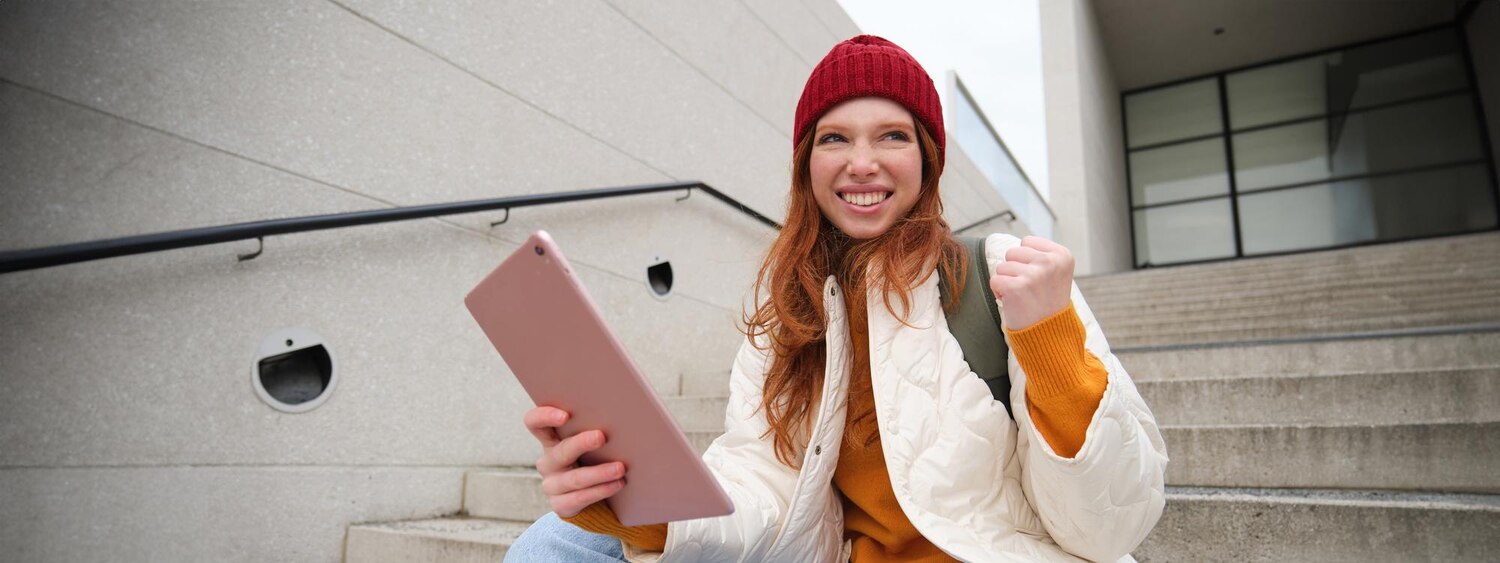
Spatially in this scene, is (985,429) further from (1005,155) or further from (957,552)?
(1005,155)

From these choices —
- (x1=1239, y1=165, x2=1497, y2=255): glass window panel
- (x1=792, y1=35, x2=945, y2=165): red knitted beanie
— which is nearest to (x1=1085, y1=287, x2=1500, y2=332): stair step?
(x1=792, y1=35, x2=945, y2=165): red knitted beanie

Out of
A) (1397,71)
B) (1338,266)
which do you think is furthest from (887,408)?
(1397,71)

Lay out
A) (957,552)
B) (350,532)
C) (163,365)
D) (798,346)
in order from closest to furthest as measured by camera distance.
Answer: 1. (957,552)
2. (798,346)
3. (163,365)
4. (350,532)

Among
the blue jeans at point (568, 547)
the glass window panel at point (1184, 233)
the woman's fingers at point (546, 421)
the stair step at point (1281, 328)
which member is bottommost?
the blue jeans at point (568, 547)

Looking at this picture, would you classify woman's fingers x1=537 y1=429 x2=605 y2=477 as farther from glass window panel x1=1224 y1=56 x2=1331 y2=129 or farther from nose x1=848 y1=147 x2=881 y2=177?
glass window panel x1=1224 y1=56 x2=1331 y2=129

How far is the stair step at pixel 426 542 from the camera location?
1.97m

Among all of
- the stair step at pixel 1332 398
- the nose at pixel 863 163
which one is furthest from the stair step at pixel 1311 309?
the nose at pixel 863 163

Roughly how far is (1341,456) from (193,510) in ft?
9.10

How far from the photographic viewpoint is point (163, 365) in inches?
72.4

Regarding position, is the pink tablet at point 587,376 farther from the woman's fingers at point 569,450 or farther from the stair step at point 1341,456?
the stair step at point 1341,456

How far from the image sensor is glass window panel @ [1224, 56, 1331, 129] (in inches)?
458

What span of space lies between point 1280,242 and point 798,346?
12817 millimetres

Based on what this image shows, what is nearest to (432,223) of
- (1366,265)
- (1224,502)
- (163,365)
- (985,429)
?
(163,365)

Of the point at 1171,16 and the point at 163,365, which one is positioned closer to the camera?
the point at 163,365
